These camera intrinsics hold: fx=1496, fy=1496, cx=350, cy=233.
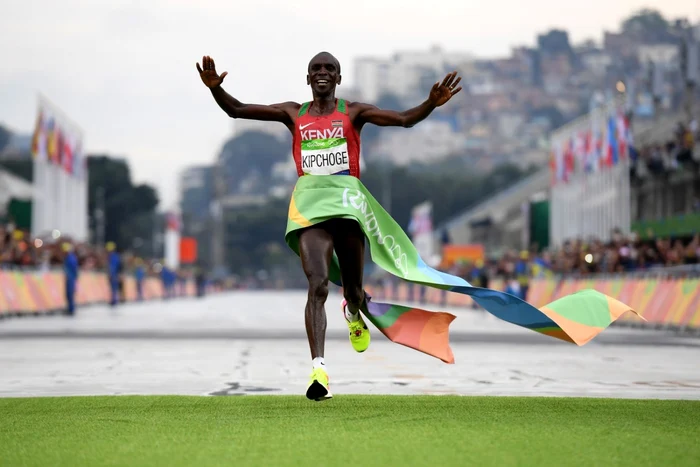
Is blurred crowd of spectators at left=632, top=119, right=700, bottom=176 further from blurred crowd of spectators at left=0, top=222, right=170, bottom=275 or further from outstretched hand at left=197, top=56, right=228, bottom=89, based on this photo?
outstretched hand at left=197, top=56, right=228, bottom=89

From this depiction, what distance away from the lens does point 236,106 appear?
10773mm

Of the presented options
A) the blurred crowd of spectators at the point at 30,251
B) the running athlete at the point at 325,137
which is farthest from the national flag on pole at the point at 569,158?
the running athlete at the point at 325,137

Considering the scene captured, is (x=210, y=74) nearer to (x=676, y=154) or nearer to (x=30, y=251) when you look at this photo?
(x=30, y=251)

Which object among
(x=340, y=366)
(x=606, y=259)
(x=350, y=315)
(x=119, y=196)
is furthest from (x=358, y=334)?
(x=119, y=196)

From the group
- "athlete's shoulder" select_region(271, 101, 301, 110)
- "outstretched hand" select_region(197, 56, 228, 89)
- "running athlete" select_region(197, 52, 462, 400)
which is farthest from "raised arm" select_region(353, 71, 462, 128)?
"outstretched hand" select_region(197, 56, 228, 89)

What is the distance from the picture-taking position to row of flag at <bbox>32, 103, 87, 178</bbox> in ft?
167

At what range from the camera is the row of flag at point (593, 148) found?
4803 centimetres

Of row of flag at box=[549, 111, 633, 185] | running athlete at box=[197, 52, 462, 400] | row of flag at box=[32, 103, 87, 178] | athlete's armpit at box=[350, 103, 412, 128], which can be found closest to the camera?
running athlete at box=[197, 52, 462, 400]

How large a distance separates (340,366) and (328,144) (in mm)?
4973

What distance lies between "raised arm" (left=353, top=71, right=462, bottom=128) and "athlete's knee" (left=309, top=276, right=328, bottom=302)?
3.69 feet

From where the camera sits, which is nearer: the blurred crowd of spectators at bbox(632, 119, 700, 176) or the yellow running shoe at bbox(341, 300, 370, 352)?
the yellow running shoe at bbox(341, 300, 370, 352)

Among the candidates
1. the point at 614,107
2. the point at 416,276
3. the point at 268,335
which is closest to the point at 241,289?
the point at 614,107

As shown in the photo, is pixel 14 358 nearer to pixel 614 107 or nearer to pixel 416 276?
pixel 416 276

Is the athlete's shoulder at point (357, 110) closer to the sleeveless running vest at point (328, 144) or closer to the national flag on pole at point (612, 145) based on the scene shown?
the sleeveless running vest at point (328, 144)
